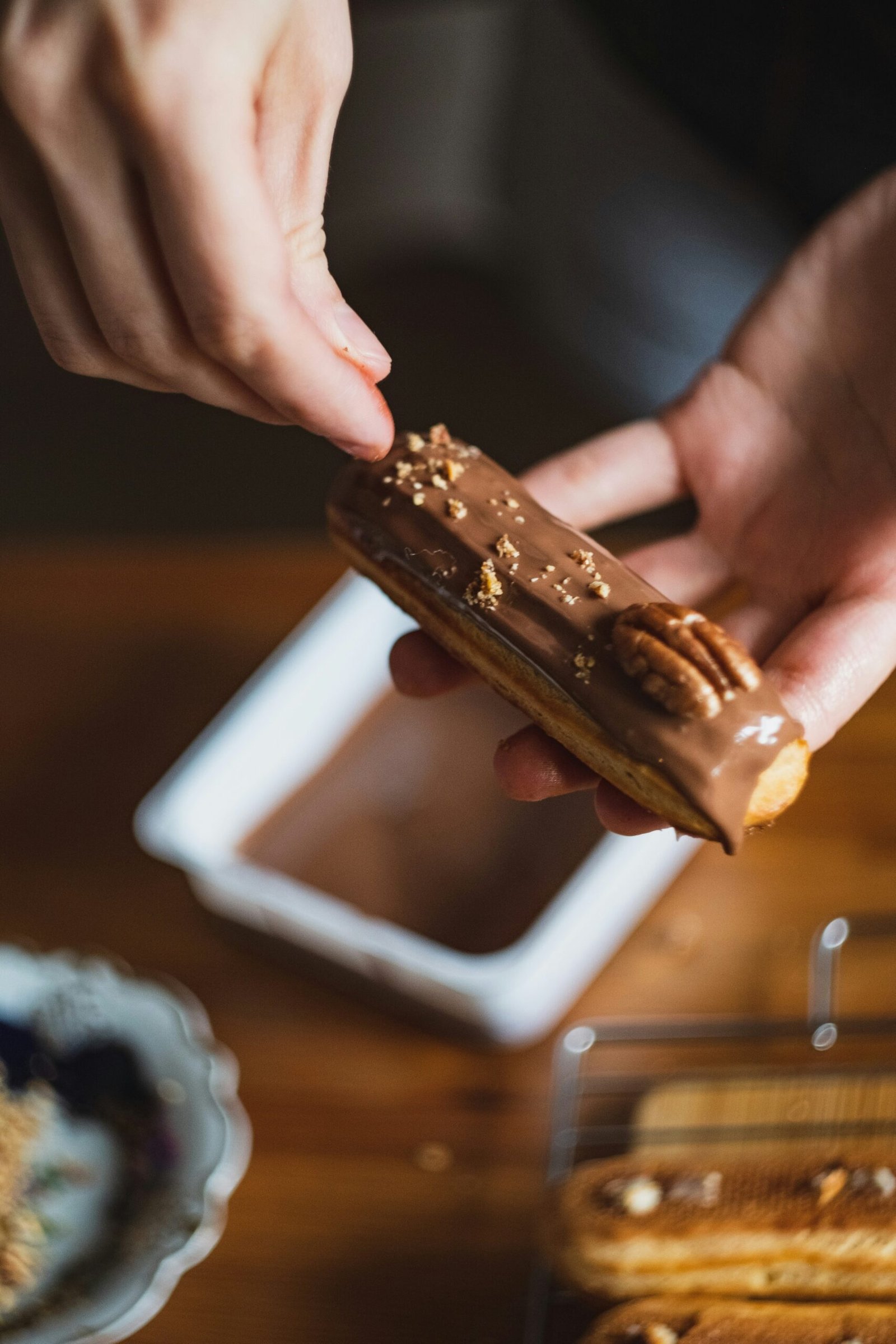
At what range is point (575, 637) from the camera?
2.93 feet

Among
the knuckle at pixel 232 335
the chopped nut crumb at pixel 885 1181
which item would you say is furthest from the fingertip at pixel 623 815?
the knuckle at pixel 232 335

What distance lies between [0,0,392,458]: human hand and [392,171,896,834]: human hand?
1.33 ft

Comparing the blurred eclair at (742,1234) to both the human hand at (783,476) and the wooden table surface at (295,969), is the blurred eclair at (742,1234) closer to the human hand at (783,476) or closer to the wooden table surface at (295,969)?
the wooden table surface at (295,969)

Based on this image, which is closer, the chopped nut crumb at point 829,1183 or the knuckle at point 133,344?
the knuckle at point 133,344

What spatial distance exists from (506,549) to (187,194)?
41 cm

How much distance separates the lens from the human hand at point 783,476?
1.00 metres

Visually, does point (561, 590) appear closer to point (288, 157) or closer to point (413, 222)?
point (288, 157)

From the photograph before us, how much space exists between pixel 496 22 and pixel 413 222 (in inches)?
18.3

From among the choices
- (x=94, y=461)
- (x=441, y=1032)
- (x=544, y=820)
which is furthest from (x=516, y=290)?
(x=441, y=1032)

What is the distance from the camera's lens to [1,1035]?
1.22m

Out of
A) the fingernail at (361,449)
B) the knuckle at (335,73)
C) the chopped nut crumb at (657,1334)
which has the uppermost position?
the knuckle at (335,73)

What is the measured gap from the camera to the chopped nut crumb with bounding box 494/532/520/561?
951 mm

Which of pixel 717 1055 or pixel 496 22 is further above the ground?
pixel 496 22

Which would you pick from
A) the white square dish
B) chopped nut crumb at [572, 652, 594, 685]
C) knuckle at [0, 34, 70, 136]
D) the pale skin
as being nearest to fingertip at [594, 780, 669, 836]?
the pale skin
